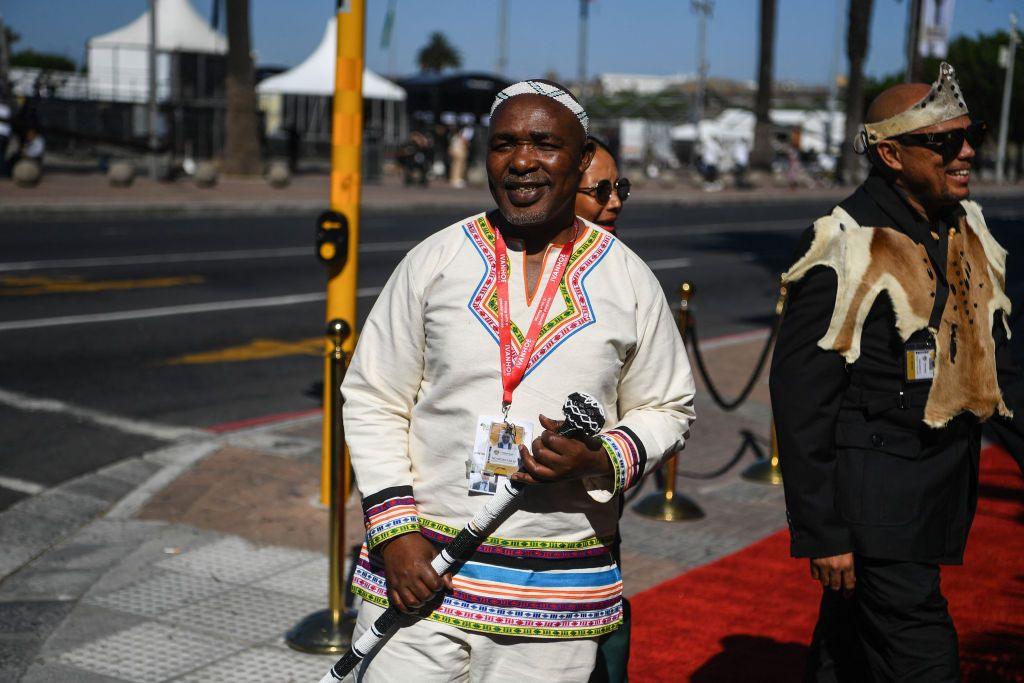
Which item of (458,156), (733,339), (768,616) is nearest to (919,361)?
(768,616)

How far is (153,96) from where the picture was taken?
29.7 m

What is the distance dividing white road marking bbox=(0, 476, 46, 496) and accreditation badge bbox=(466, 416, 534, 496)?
184 inches

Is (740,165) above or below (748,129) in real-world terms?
below

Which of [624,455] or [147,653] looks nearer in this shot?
[624,455]

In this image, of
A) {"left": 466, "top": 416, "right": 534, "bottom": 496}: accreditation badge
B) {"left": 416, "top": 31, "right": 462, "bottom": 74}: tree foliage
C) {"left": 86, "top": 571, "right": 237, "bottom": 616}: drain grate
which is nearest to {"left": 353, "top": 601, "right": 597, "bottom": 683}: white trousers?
{"left": 466, "top": 416, "right": 534, "bottom": 496}: accreditation badge

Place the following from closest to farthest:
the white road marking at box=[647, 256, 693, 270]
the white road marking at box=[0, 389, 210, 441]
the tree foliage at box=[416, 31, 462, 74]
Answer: the white road marking at box=[0, 389, 210, 441] → the white road marking at box=[647, 256, 693, 270] → the tree foliage at box=[416, 31, 462, 74]

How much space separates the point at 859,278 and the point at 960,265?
1.24 feet

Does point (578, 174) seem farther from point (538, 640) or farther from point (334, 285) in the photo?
point (334, 285)

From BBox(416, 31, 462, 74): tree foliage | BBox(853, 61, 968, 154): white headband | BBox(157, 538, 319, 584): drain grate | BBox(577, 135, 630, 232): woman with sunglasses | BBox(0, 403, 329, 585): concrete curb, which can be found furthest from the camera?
BBox(416, 31, 462, 74): tree foliage

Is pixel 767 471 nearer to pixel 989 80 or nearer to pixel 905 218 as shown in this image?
pixel 905 218

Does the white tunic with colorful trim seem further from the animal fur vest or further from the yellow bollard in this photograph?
the yellow bollard

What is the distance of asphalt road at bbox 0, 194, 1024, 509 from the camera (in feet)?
26.6

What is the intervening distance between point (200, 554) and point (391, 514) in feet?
10.9

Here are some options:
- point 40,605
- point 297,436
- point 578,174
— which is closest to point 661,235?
point 297,436
